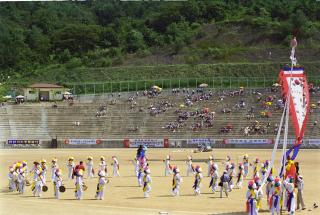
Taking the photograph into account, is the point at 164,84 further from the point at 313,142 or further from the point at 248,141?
the point at 313,142

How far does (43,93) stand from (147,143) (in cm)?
2013

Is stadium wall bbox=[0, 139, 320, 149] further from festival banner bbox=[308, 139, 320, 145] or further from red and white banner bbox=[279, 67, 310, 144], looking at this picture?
red and white banner bbox=[279, 67, 310, 144]

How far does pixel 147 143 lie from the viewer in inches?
2105

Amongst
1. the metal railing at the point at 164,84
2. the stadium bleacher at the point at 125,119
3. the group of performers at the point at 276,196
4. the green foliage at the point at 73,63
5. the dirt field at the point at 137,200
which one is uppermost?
the green foliage at the point at 73,63

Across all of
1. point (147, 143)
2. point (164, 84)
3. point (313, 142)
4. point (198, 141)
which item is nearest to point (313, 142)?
point (313, 142)

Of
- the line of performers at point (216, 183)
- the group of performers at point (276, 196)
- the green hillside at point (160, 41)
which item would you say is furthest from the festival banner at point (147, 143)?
the group of performers at point (276, 196)

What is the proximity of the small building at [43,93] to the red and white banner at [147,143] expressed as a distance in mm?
17975

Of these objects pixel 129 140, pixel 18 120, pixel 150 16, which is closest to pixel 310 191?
pixel 129 140

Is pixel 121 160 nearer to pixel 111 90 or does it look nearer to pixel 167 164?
pixel 167 164

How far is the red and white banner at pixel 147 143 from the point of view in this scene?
174ft

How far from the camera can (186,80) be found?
7300 cm

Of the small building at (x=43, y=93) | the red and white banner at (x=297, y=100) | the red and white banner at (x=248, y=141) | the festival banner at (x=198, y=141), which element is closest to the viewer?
the red and white banner at (x=297, y=100)

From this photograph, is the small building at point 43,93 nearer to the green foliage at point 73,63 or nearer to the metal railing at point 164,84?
the metal railing at point 164,84

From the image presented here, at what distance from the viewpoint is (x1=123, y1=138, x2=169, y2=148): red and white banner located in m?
52.9
